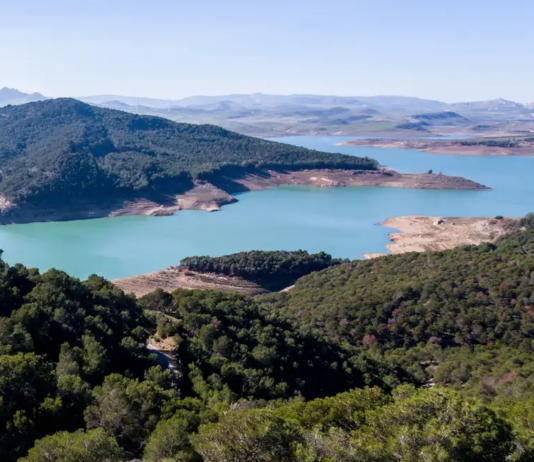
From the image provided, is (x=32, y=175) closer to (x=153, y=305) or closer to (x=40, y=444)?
(x=153, y=305)

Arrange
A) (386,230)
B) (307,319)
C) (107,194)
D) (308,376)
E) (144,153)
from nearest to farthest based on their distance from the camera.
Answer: (308,376) < (307,319) < (386,230) < (107,194) < (144,153)

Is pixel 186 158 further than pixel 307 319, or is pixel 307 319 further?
pixel 186 158

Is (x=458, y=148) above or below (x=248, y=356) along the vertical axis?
above

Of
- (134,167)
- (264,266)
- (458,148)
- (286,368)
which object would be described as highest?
(458,148)

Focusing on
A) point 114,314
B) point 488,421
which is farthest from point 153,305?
point 488,421

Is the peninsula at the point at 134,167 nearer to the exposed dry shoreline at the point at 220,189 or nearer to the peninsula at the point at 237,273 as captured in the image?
the exposed dry shoreline at the point at 220,189

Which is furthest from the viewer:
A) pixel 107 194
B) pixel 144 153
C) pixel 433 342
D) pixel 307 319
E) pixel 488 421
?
pixel 144 153

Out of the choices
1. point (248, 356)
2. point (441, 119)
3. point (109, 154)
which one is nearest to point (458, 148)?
point (109, 154)

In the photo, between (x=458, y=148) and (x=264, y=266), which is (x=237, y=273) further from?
(x=458, y=148)
